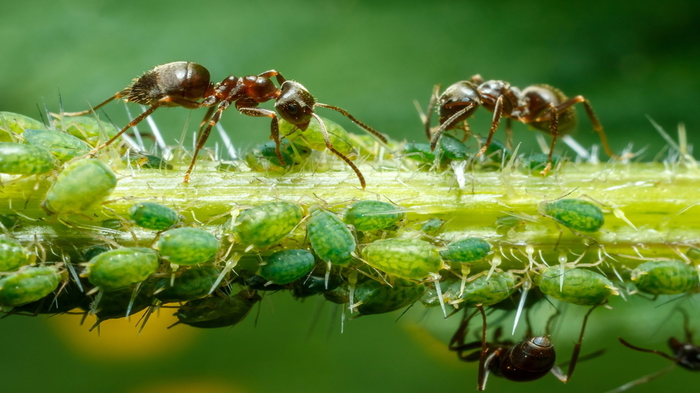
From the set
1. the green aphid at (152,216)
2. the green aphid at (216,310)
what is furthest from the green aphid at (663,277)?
the green aphid at (152,216)

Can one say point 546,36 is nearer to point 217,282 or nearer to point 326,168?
point 326,168

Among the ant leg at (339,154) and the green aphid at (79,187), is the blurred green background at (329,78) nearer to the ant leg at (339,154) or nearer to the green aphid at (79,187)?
the ant leg at (339,154)

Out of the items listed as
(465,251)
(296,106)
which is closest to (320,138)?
(296,106)

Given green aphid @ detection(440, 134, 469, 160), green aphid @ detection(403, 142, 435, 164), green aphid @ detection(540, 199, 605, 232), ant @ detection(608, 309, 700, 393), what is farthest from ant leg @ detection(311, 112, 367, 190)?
ant @ detection(608, 309, 700, 393)

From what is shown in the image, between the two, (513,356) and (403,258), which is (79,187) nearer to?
(403,258)

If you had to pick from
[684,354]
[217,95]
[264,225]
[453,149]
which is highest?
[217,95]
